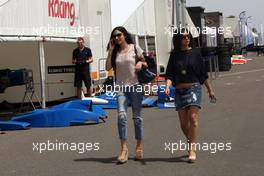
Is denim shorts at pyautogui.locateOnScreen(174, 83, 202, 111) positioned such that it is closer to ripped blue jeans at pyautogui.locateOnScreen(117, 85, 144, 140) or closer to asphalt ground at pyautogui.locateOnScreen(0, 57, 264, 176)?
ripped blue jeans at pyautogui.locateOnScreen(117, 85, 144, 140)

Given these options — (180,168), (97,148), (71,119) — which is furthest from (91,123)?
(180,168)

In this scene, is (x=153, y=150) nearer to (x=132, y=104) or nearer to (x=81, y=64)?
(x=132, y=104)

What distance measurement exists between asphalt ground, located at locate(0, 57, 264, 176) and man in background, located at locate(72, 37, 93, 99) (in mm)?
3056

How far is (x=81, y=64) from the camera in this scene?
15602mm

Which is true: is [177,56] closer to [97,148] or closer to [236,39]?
[97,148]

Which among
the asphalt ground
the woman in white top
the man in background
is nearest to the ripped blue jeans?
the woman in white top

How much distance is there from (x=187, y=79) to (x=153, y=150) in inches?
57.0

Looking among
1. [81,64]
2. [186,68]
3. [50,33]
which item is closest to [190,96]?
[186,68]

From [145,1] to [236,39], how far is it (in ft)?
176

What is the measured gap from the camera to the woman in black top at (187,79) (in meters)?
7.35

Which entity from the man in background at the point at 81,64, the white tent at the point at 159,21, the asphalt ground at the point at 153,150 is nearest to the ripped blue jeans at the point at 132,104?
the asphalt ground at the point at 153,150

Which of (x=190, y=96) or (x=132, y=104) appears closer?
(x=190, y=96)

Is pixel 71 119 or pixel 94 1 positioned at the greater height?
pixel 94 1

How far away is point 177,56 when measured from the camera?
7477 millimetres
